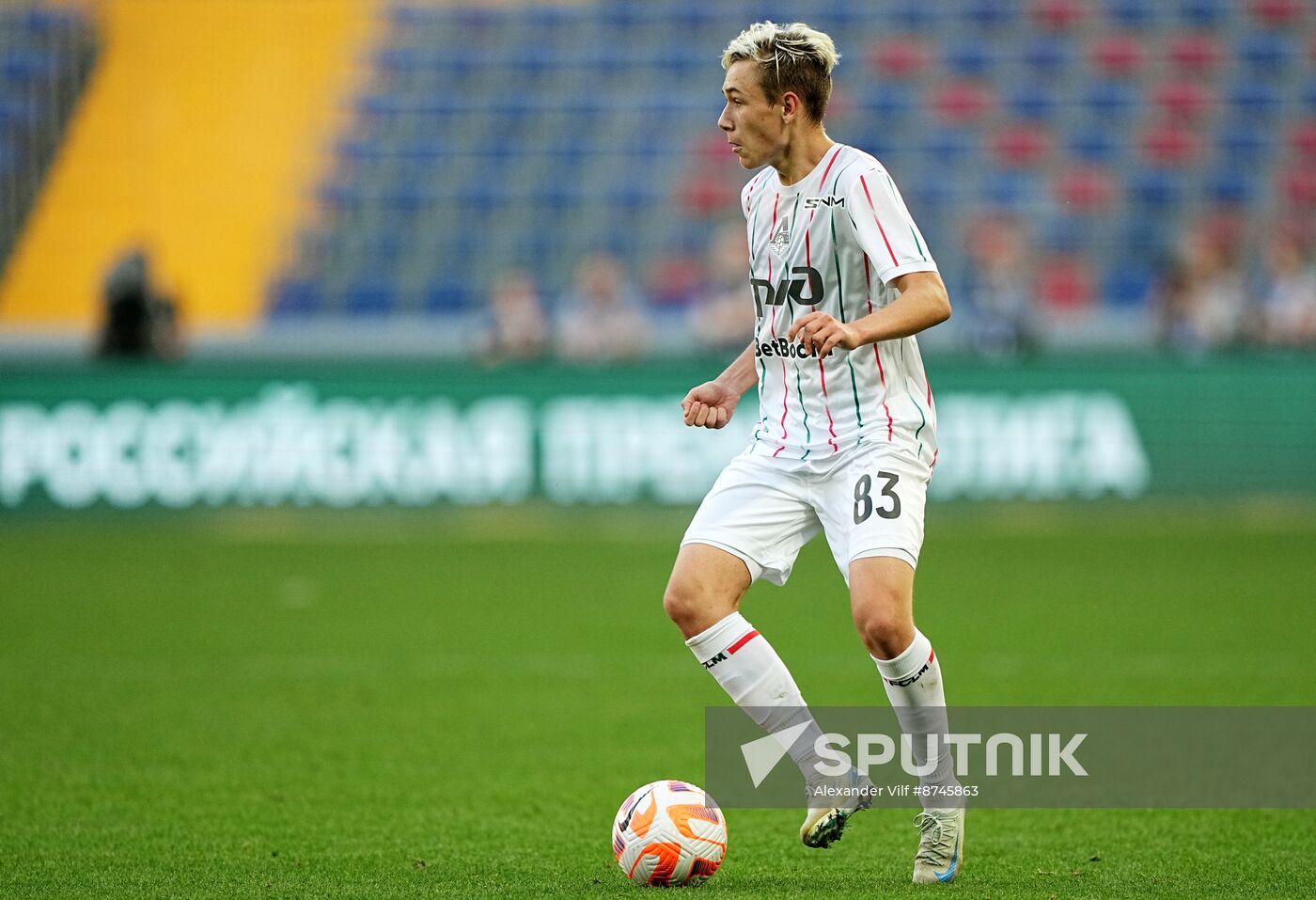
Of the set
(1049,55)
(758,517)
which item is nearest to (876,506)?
(758,517)

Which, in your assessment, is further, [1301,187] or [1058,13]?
[1058,13]

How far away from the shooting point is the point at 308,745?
6812 millimetres

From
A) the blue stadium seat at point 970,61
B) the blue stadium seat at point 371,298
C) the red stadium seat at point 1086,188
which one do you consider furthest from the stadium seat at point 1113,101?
the blue stadium seat at point 371,298

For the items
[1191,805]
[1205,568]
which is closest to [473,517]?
[1205,568]

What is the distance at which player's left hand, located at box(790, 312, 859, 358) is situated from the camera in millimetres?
4332

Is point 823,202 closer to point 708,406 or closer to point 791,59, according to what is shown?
point 791,59

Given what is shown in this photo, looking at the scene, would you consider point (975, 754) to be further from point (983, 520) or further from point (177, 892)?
point (983, 520)

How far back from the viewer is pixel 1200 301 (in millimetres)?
17531

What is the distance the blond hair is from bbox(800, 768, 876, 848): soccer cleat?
1764 millimetres

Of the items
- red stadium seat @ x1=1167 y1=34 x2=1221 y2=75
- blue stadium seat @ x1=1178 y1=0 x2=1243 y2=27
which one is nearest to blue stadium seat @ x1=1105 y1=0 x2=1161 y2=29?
blue stadium seat @ x1=1178 y1=0 x2=1243 y2=27

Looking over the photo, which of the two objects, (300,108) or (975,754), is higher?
(300,108)

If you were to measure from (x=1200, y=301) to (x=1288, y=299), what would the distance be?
0.85 meters

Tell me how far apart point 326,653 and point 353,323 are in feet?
A: 33.6

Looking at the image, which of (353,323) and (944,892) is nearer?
(944,892)
